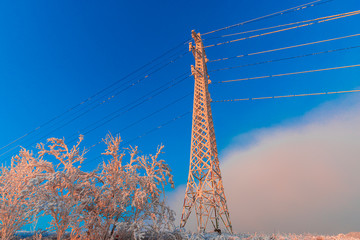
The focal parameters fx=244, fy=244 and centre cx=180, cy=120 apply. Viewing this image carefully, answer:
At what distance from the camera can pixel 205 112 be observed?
15531 mm

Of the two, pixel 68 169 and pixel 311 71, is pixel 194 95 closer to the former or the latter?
pixel 311 71

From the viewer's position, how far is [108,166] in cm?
1152

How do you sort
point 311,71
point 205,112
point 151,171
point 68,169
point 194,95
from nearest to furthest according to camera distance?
1. point 68,169
2. point 151,171
3. point 311,71
4. point 205,112
5. point 194,95

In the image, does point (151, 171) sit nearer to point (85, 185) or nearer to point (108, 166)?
point (108, 166)

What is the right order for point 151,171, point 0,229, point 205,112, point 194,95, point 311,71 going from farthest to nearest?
point 194,95
point 205,112
point 311,71
point 151,171
point 0,229

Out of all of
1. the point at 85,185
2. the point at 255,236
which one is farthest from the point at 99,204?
the point at 255,236

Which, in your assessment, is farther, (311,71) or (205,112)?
(205,112)

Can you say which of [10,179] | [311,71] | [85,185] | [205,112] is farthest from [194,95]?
[10,179]

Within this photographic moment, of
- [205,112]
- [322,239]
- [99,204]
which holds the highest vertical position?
[205,112]

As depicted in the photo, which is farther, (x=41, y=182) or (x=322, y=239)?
(x=322, y=239)

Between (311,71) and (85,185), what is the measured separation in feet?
43.0

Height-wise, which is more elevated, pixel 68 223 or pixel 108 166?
pixel 108 166

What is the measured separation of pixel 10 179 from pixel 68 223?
526 cm

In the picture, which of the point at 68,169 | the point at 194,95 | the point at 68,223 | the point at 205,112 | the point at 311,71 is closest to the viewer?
the point at 68,223
